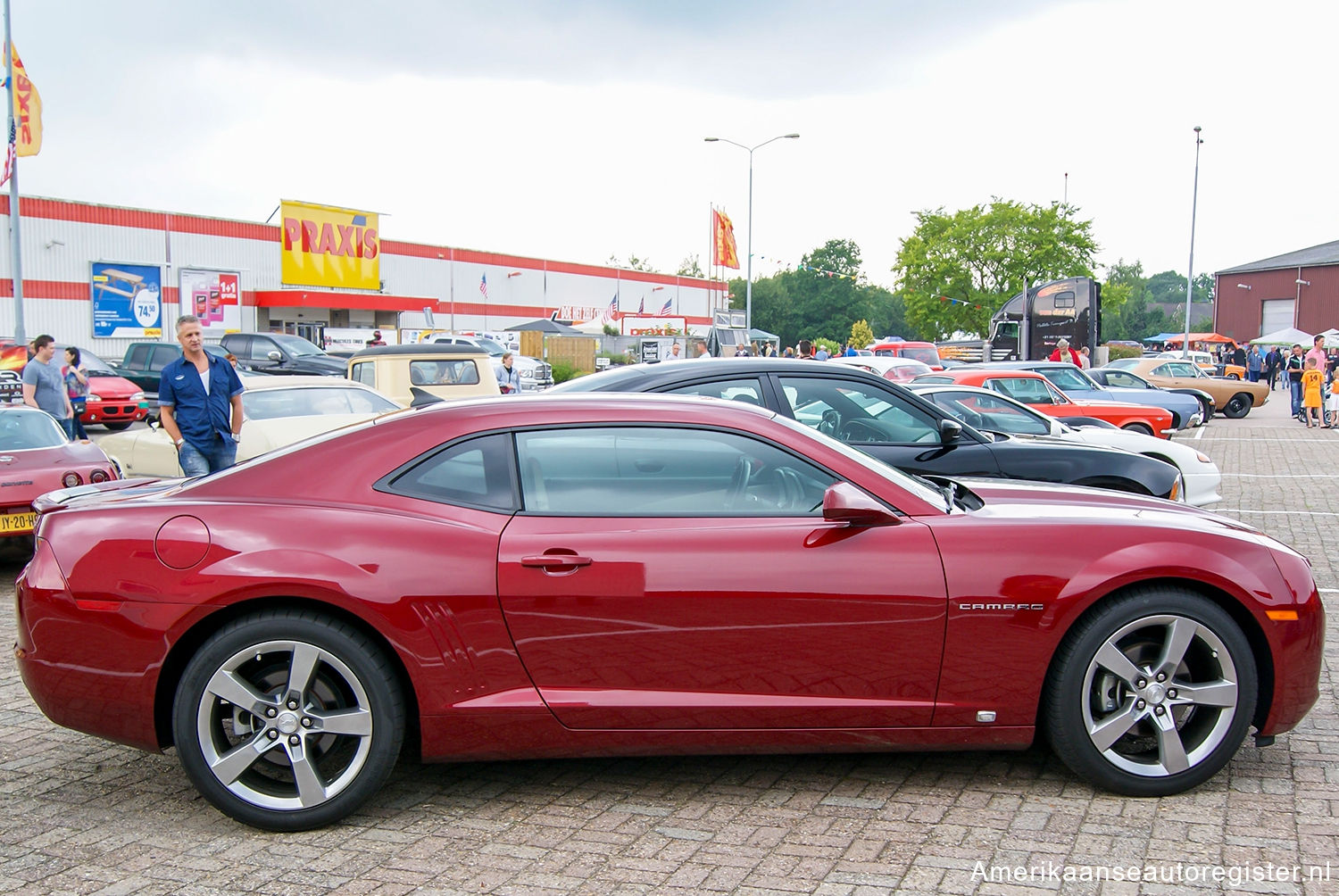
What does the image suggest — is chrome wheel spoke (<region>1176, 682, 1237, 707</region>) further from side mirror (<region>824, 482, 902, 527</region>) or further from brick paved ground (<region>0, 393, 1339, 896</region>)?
side mirror (<region>824, 482, 902, 527</region>)

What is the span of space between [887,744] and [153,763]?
2801 millimetres

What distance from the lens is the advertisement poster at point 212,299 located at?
39.2 m

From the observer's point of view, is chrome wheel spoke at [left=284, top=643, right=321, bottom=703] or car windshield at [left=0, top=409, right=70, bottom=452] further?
car windshield at [left=0, top=409, right=70, bottom=452]

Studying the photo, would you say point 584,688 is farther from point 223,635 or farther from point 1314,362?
point 1314,362

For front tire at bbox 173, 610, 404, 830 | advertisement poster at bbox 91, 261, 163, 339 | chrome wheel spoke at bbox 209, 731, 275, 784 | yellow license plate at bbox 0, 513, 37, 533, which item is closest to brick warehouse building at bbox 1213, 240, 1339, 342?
advertisement poster at bbox 91, 261, 163, 339

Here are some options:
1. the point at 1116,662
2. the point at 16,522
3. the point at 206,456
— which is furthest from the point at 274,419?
the point at 1116,662

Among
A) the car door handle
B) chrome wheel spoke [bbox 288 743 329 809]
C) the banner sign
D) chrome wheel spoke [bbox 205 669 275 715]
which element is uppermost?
the banner sign

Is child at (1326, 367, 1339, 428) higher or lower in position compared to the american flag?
lower

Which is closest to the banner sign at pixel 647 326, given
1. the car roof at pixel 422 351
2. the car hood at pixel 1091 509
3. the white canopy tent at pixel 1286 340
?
the white canopy tent at pixel 1286 340

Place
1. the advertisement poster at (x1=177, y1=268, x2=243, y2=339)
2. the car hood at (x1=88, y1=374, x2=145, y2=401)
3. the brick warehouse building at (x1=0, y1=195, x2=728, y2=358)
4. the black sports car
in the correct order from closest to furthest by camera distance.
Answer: the black sports car → the car hood at (x1=88, y1=374, x2=145, y2=401) → the brick warehouse building at (x1=0, y1=195, x2=728, y2=358) → the advertisement poster at (x1=177, y1=268, x2=243, y2=339)

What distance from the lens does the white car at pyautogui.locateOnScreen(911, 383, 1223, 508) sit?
376 inches

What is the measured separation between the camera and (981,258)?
224 ft

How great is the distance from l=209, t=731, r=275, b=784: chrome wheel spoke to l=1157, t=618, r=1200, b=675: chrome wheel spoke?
3.02 metres

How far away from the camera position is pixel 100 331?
36656 millimetres
